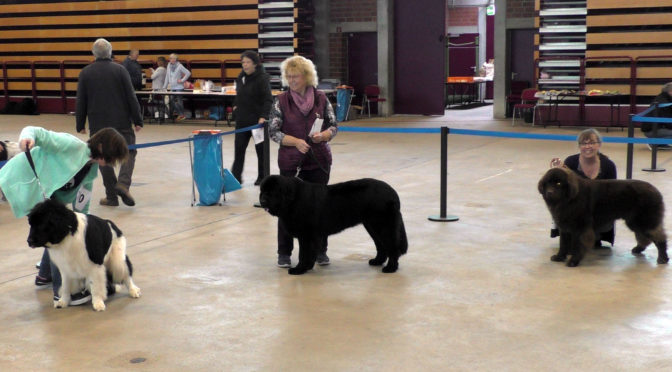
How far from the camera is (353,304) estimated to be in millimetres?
4496

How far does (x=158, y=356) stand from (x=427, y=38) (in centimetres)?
1495

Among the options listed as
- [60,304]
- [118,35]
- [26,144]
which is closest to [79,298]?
[60,304]

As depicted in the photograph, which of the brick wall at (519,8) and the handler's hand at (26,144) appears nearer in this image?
the handler's hand at (26,144)

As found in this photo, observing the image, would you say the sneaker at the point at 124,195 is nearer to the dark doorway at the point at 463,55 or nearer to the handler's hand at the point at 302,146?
the handler's hand at the point at 302,146

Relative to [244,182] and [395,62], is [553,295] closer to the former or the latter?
[244,182]

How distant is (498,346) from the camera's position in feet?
12.4

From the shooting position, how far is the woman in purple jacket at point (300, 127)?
→ 5191mm

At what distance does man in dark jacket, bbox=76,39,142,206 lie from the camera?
7.38 meters

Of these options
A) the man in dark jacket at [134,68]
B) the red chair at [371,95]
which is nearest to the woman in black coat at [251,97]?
the man in dark jacket at [134,68]

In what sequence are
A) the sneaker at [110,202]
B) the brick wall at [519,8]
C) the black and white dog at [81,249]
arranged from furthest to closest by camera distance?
1. the brick wall at [519,8]
2. the sneaker at [110,202]
3. the black and white dog at [81,249]

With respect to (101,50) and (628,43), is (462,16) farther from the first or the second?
(101,50)

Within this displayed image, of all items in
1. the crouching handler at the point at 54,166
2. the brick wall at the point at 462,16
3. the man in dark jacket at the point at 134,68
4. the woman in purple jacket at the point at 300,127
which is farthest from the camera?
the brick wall at the point at 462,16

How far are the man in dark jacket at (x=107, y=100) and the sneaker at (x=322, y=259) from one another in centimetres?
273

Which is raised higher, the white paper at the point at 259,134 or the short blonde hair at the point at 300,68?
the short blonde hair at the point at 300,68
